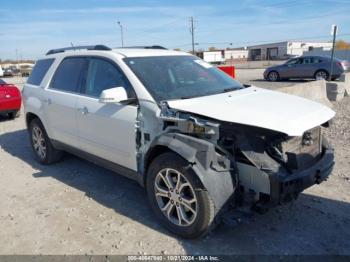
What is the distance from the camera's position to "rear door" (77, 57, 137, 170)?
3.90 metres

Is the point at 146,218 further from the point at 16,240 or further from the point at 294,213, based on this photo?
the point at 294,213

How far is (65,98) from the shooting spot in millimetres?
4918

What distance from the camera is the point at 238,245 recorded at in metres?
3.37

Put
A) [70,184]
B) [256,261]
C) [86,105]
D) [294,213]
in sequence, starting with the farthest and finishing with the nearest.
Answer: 1. [70,184]
2. [86,105]
3. [294,213]
4. [256,261]

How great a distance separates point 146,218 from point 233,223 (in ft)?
3.81

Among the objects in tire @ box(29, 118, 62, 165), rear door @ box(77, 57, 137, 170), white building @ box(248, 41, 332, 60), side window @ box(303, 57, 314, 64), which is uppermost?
rear door @ box(77, 57, 137, 170)

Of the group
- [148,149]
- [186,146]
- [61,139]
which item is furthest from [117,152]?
[61,139]

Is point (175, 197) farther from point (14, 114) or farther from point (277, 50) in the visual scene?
point (277, 50)

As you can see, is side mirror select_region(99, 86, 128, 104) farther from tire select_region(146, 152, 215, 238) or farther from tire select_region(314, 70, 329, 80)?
tire select_region(314, 70, 329, 80)

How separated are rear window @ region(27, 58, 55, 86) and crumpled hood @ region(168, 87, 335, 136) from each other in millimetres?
3055

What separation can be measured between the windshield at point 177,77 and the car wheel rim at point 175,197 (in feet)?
2.76

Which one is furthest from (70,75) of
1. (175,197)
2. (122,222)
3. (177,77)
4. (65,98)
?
(175,197)

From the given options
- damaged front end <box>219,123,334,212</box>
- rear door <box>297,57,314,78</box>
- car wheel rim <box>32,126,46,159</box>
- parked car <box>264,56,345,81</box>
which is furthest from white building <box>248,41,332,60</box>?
damaged front end <box>219,123,334,212</box>

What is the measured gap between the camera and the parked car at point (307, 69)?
18.2 m
